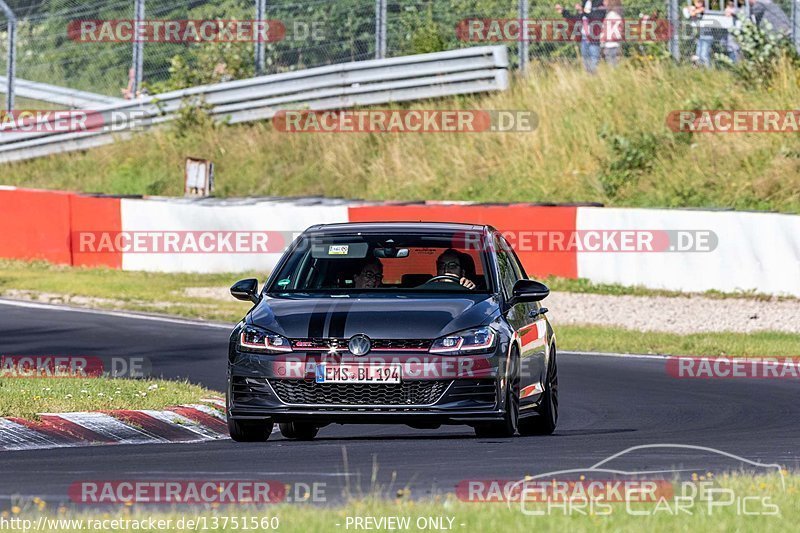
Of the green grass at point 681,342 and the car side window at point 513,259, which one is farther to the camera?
the green grass at point 681,342

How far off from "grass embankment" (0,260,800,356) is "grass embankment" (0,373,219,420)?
21.6 feet

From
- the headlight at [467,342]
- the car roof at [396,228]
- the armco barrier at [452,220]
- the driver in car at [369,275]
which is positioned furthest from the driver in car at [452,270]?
the armco barrier at [452,220]

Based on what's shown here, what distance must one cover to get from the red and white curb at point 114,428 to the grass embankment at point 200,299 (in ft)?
24.8

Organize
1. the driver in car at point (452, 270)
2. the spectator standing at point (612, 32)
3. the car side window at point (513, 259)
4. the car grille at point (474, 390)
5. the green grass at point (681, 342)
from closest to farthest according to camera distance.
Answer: the car grille at point (474, 390), the driver in car at point (452, 270), the car side window at point (513, 259), the green grass at point (681, 342), the spectator standing at point (612, 32)

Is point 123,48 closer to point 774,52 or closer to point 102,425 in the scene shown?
point 774,52

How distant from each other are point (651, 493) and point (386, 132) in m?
25.0

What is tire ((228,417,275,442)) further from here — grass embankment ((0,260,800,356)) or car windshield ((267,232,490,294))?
grass embankment ((0,260,800,356))

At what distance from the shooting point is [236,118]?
33438 mm

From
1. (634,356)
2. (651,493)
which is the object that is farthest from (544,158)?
(651,493)

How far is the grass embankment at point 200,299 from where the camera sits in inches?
719

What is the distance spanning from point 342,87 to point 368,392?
881 inches

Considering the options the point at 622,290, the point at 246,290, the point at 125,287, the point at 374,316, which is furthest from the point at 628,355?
the point at 125,287

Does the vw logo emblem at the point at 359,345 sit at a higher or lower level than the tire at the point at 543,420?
higher

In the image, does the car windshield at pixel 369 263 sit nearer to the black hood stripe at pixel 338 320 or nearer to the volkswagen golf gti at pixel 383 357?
the volkswagen golf gti at pixel 383 357
